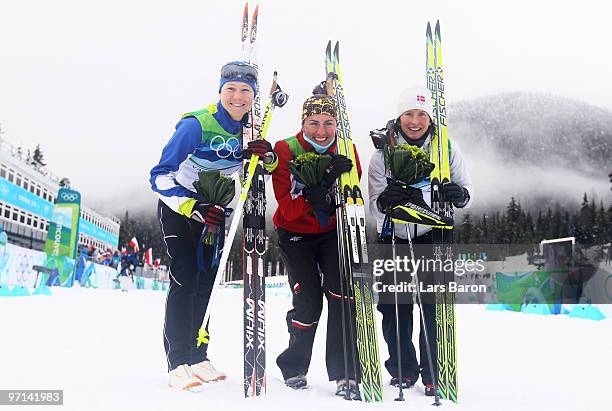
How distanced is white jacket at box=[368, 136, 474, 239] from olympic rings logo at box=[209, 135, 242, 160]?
36.4 inches

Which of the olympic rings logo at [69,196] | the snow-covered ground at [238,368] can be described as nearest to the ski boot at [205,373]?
the snow-covered ground at [238,368]

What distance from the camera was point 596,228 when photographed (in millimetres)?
51625

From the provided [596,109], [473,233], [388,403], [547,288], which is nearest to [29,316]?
[388,403]

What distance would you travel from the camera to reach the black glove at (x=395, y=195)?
2875 millimetres

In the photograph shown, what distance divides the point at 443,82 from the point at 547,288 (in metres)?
9.84

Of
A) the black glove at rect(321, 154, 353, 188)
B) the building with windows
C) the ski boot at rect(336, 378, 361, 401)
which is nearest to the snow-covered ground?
the ski boot at rect(336, 378, 361, 401)

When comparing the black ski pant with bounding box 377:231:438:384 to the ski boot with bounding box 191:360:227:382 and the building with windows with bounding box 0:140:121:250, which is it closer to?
the ski boot with bounding box 191:360:227:382

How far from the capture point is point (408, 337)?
10.6 feet

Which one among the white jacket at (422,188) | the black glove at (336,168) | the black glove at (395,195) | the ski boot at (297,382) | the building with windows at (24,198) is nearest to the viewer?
the black glove at (395,195)

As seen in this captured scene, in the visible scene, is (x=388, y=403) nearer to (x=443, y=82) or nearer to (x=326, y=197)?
(x=326, y=197)

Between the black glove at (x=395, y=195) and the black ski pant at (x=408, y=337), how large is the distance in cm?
39

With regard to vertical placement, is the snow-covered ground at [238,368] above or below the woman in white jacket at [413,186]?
below

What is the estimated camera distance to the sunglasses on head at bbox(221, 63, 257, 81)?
3.35 meters

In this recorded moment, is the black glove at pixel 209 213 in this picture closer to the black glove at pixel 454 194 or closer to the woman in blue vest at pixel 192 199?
the woman in blue vest at pixel 192 199
